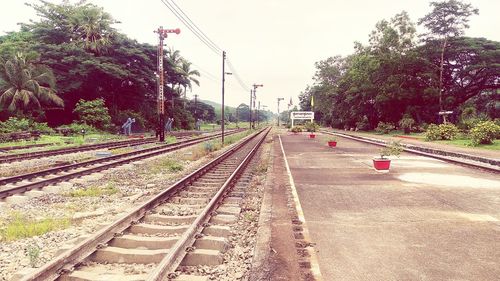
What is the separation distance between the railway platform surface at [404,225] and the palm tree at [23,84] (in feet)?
101

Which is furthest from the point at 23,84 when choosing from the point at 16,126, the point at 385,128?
the point at 385,128

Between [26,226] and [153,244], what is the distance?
2623 mm

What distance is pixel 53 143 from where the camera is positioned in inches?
971

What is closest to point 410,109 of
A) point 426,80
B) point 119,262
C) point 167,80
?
point 426,80

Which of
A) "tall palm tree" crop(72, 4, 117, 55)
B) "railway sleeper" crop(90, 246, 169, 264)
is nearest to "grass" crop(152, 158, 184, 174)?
"railway sleeper" crop(90, 246, 169, 264)

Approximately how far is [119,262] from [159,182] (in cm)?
652

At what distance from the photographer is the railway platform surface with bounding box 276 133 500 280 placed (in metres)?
4.57

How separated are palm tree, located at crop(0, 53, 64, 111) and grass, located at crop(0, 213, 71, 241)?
3012 cm

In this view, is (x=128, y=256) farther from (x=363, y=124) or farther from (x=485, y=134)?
(x=363, y=124)

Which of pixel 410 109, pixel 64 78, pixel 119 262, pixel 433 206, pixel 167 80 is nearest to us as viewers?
pixel 119 262

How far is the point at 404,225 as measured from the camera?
Result: 648 cm

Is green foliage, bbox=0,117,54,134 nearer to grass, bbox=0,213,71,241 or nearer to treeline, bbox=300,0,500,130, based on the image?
grass, bbox=0,213,71,241

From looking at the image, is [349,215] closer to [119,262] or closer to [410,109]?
[119,262]

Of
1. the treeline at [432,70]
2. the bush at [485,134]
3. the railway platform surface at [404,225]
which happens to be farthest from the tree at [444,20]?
the railway platform surface at [404,225]
